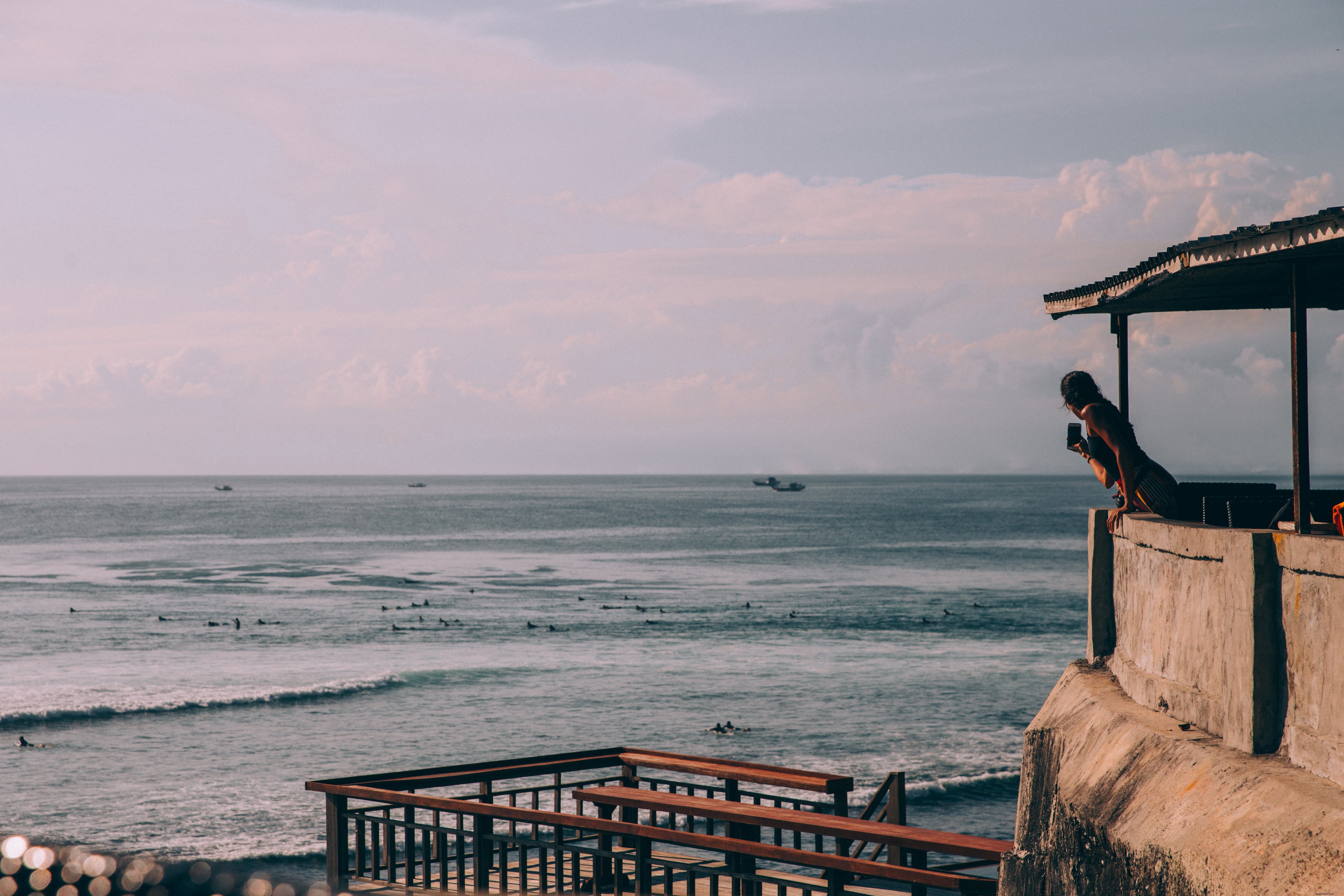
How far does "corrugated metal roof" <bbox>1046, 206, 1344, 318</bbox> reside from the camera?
17.2ft

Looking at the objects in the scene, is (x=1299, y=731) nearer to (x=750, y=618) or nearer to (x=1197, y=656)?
(x=1197, y=656)

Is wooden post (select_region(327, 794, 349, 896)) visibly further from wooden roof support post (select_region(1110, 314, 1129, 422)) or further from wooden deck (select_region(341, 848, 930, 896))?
wooden roof support post (select_region(1110, 314, 1129, 422))

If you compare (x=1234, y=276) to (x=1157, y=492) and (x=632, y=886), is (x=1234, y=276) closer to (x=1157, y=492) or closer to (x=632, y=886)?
(x=1157, y=492)

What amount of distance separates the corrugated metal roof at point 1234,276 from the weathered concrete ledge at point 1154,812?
245 centimetres

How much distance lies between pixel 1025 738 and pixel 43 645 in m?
45.2

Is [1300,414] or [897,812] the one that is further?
[897,812]

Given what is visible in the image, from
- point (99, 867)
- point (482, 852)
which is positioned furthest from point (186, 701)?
point (99, 867)

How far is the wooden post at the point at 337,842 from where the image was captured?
9344 millimetres

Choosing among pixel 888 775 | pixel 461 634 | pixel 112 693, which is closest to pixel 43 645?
pixel 112 693

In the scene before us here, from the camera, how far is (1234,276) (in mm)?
7172

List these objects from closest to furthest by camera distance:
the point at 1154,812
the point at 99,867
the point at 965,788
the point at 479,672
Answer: the point at 99,867 → the point at 1154,812 → the point at 965,788 → the point at 479,672

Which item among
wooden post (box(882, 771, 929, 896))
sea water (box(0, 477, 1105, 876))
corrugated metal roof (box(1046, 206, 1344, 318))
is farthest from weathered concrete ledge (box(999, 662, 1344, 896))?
sea water (box(0, 477, 1105, 876))

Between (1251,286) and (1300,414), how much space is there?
2.21 meters

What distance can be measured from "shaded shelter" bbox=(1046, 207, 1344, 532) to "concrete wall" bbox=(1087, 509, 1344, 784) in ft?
1.28
